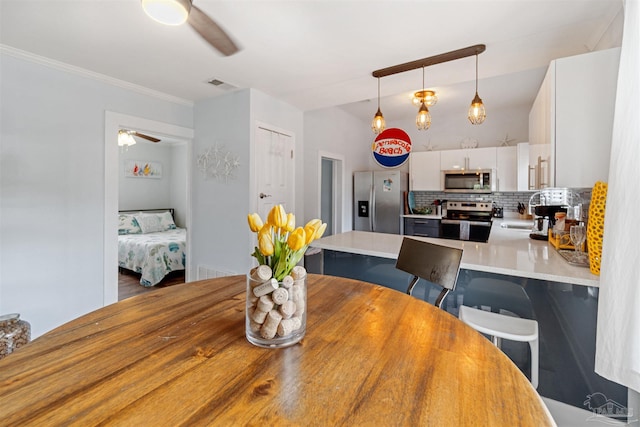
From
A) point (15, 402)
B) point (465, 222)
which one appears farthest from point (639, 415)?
point (465, 222)

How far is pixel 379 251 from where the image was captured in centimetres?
209

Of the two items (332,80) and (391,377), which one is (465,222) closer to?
(332,80)

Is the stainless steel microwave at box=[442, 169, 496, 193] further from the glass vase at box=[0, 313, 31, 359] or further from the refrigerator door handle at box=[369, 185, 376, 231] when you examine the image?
the glass vase at box=[0, 313, 31, 359]

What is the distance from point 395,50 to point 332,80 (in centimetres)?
73

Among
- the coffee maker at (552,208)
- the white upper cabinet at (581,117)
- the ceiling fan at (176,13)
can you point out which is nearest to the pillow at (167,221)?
the ceiling fan at (176,13)

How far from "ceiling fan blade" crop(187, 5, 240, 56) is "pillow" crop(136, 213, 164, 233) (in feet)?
14.6

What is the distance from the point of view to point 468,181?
459 cm

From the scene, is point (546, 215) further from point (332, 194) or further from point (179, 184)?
point (179, 184)

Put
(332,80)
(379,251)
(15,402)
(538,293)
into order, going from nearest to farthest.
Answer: (15,402) < (538,293) < (379,251) < (332,80)

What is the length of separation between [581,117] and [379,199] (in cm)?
333

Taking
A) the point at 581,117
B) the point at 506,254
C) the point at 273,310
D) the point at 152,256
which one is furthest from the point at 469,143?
the point at 152,256

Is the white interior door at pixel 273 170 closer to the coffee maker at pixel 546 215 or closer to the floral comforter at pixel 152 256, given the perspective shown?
the floral comforter at pixel 152 256

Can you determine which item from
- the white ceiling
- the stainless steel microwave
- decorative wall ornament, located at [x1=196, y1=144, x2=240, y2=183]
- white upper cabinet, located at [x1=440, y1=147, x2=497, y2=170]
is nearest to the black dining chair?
A: the white ceiling

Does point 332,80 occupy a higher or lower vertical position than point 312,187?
higher
